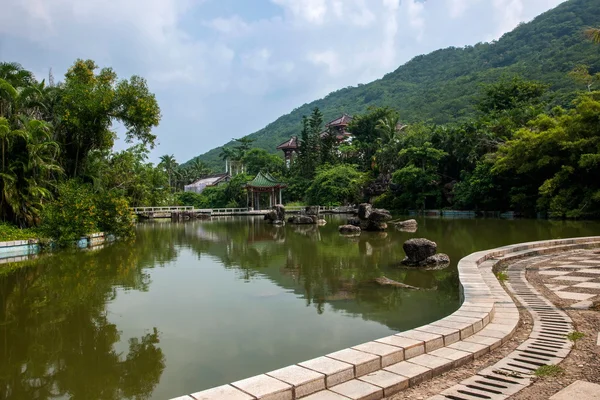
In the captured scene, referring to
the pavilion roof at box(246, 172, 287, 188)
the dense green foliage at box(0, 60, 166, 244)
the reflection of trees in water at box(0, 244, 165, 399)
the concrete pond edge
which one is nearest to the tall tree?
the dense green foliage at box(0, 60, 166, 244)

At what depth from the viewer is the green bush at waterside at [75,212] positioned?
1320 cm

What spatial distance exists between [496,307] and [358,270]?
4450 millimetres

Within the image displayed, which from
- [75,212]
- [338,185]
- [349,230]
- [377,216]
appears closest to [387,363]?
[75,212]

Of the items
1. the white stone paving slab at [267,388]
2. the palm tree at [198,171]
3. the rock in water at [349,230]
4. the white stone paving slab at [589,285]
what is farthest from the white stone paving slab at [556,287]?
the palm tree at [198,171]

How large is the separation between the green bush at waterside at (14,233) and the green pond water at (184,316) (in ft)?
5.57

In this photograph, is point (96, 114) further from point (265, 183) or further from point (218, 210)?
point (218, 210)

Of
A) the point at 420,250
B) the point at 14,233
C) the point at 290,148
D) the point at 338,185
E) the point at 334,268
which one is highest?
the point at 290,148

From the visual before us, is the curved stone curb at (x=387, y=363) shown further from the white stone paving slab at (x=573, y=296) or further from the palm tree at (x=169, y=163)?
the palm tree at (x=169, y=163)

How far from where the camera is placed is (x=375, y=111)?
42688 millimetres

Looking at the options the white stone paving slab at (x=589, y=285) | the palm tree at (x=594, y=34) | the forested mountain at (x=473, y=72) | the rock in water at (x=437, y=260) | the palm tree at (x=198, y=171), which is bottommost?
the rock in water at (x=437, y=260)

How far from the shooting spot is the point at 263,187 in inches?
1448

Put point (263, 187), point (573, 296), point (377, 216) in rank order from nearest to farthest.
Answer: point (573, 296), point (377, 216), point (263, 187)

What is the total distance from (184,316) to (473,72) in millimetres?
60287

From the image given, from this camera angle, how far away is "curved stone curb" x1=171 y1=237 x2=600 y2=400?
263cm
